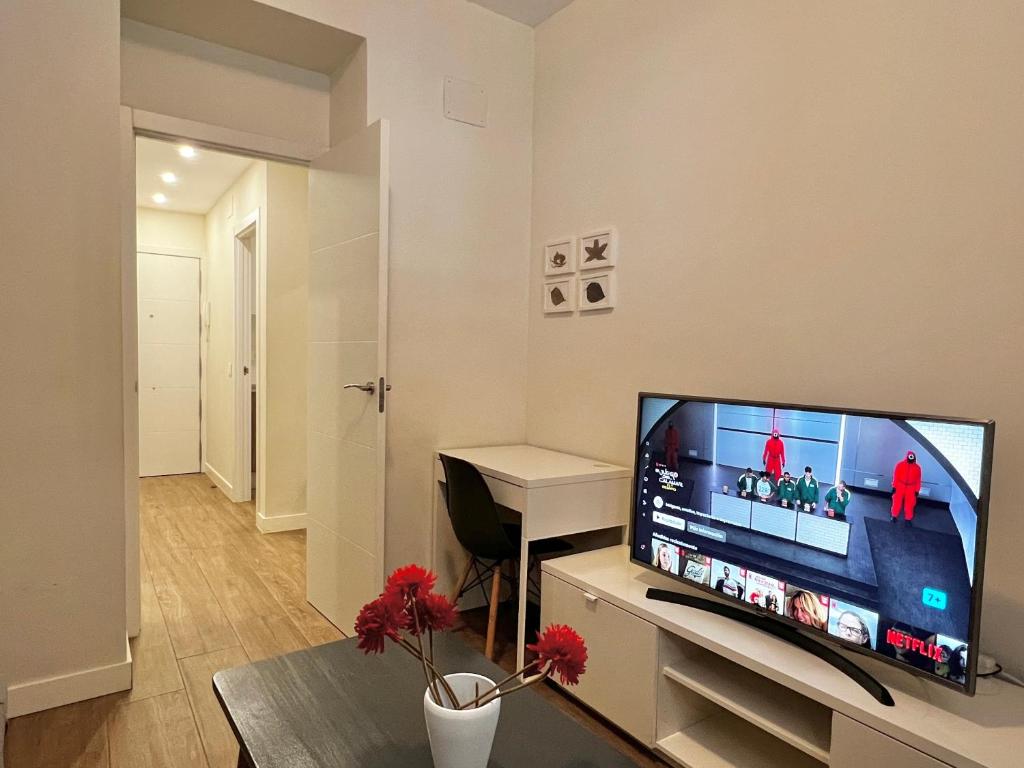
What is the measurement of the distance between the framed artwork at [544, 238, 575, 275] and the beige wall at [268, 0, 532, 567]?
16 centimetres

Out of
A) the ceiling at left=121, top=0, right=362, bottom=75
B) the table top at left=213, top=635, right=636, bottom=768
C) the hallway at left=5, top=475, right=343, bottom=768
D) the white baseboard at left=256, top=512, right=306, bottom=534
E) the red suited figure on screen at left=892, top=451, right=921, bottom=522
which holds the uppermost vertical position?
the ceiling at left=121, top=0, right=362, bottom=75

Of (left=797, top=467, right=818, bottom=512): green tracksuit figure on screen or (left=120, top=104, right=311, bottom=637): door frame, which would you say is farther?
(left=120, top=104, right=311, bottom=637): door frame

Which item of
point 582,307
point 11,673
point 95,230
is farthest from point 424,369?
point 11,673

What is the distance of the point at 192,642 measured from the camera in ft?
8.46

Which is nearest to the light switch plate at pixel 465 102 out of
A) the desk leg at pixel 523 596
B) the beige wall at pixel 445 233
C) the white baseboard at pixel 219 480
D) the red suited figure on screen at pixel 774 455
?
the beige wall at pixel 445 233

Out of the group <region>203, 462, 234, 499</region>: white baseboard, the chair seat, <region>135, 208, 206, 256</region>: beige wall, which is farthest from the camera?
<region>135, 208, 206, 256</region>: beige wall

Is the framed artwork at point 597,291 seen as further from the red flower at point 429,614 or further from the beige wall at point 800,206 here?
the red flower at point 429,614

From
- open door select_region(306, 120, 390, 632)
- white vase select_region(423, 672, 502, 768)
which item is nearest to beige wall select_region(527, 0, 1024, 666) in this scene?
open door select_region(306, 120, 390, 632)

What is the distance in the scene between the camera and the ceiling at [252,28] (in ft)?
8.07

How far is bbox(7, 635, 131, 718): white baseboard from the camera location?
204 centimetres

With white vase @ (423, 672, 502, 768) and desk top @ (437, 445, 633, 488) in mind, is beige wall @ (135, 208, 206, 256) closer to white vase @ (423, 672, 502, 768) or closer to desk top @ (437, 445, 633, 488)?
desk top @ (437, 445, 633, 488)

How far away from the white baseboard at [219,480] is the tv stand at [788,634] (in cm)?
404

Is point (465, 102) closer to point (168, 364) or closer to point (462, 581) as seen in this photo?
point (462, 581)

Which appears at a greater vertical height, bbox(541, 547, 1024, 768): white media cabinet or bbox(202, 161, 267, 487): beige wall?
bbox(202, 161, 267, 487): beige wall
